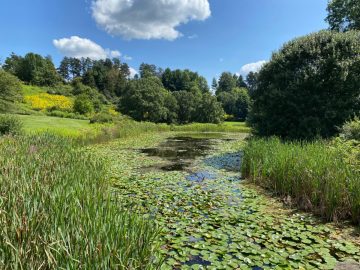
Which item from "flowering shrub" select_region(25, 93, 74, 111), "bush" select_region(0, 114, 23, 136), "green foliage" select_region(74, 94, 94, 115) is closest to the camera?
"bush" select_region(0, 114, 23, 136)

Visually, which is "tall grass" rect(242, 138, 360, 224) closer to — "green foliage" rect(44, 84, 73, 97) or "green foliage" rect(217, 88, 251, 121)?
"green foliage" rect(44, 84, 73, 97)

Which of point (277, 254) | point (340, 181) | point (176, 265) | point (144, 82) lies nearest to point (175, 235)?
point (176, 265)

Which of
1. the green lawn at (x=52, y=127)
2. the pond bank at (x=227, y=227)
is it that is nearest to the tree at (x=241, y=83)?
the green lawn at (x=52, y=127)

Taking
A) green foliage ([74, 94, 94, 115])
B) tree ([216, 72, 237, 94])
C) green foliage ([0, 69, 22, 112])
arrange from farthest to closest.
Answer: tree ([216, 72, 237, 94]), green foliage ([74, 94, 94, 115]), green foliage ([0, 69, 22, 112])

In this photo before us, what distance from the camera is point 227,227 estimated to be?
17.4 feet

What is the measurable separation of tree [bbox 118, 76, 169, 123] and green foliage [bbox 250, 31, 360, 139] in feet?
97.0

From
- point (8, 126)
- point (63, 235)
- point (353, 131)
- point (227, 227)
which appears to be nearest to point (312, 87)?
point (353, 131)

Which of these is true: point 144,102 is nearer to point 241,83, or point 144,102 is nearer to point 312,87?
point 312,87

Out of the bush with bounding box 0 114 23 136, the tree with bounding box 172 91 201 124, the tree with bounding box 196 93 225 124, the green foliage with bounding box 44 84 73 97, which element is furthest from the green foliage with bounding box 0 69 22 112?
the tree with bounding box 196 93 225 124

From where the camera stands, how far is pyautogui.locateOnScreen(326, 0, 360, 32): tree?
862 inches

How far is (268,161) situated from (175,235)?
451 cm

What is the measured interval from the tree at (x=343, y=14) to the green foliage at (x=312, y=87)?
1080cm

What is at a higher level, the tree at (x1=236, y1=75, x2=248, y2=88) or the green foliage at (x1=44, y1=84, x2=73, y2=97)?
the tree at (x1=236, y1=75, x2=248, y2=88)

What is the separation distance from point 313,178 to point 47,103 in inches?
1616
